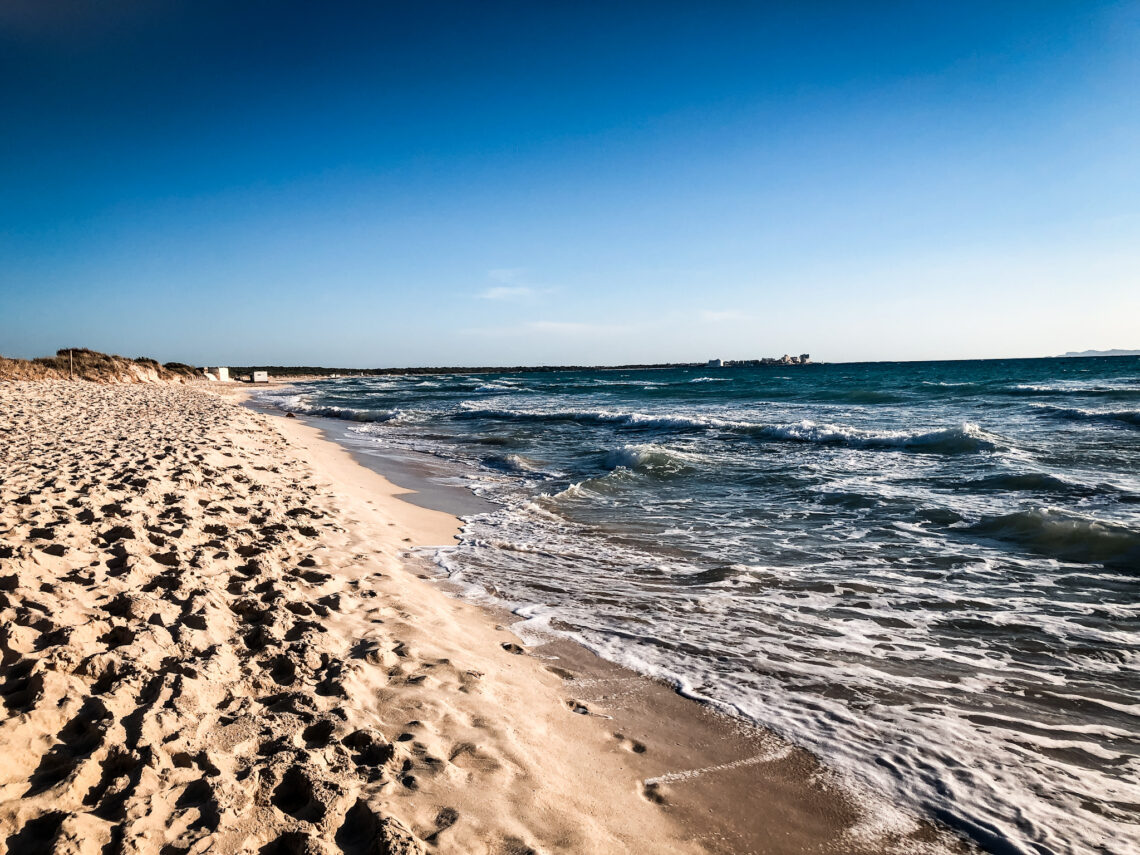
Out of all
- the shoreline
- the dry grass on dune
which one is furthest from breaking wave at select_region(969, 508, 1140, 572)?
the dry grass on dune

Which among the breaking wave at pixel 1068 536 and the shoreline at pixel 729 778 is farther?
the breaking wave at pixel 1068 536

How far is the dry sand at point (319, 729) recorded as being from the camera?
2.16 meters

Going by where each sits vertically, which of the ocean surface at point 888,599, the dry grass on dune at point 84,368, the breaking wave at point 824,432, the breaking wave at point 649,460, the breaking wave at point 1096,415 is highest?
the dry grass on dune at point 84,368

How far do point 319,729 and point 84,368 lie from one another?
40.5m

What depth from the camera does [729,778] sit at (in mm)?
2850

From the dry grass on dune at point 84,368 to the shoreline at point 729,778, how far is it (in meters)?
33.1

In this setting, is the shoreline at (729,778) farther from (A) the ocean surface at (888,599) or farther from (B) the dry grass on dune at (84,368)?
(B) the dry grass on dune at (84,368)

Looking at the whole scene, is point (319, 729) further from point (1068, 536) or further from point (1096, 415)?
point (1096, 415)

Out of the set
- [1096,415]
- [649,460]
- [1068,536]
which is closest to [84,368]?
[649,460]

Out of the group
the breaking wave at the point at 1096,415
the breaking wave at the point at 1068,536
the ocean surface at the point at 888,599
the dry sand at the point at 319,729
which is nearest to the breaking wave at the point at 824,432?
the ocean surface at the point at 888,599

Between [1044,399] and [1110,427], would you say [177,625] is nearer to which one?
[1110,427]

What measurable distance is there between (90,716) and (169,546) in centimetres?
251

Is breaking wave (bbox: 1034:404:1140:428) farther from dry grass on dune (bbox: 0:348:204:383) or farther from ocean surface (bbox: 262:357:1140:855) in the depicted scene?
dry grass on dune (bbox: 0:348:204:383)

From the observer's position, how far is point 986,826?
256 cm
